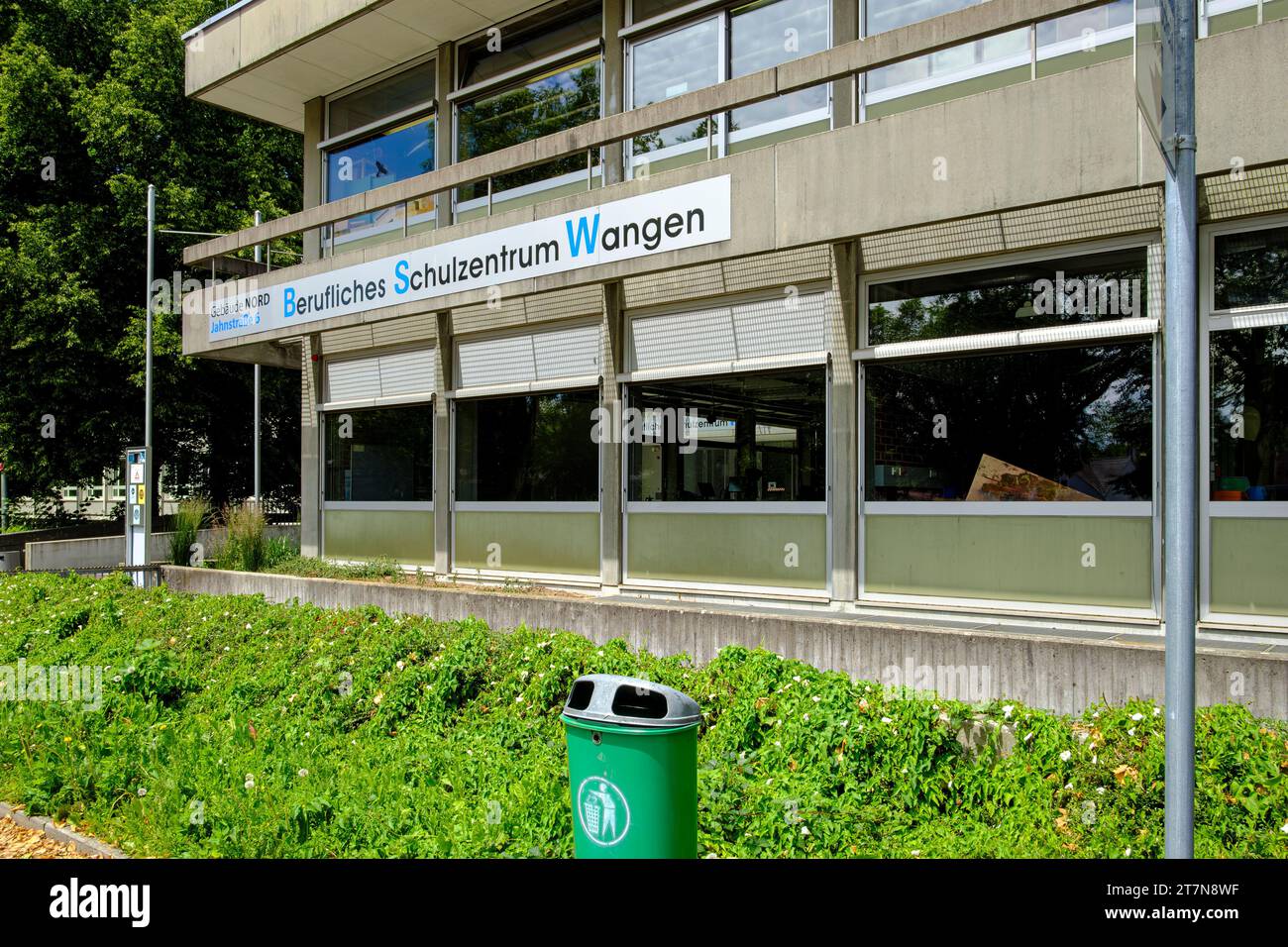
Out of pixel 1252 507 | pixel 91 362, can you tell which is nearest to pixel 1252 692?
pixel 1252 507

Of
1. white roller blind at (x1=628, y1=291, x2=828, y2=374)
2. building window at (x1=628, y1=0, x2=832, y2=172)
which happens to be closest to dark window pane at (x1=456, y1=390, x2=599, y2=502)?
white roller blind at (x1=628, y1=291, x2=828, y2=374)

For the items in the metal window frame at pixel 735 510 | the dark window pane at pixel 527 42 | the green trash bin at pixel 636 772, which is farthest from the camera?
the dark window pane at pixel 527 42

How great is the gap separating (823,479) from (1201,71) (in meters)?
4.55

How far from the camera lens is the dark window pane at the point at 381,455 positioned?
1415 centimetres

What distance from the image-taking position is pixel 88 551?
20.5m

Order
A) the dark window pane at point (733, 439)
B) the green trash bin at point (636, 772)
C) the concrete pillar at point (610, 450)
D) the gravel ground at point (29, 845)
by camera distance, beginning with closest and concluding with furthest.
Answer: the green trash bin at point (636, 772)
the gravel ground at point (29, 845)
the dark window pane at point (733, 439)
the concrete pillar at point (610, 450)

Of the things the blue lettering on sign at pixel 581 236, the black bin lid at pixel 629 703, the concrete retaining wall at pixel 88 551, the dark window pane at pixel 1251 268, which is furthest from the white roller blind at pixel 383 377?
the black bin lid at pixel 629 703

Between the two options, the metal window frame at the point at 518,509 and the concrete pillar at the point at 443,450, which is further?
the concrete pillar at the point at 443,450

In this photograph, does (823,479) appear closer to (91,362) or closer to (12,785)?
(12,785)

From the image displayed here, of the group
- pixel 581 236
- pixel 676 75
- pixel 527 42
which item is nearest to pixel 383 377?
pixel 527 42

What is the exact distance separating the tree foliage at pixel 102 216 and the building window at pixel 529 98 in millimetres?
13894

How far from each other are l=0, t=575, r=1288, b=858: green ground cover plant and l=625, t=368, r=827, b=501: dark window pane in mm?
2981

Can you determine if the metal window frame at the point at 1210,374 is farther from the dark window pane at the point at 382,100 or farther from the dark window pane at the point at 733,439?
the dark window pane at the point at 382,100
